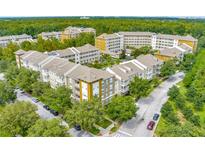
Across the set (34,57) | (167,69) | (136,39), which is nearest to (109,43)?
(136,39)

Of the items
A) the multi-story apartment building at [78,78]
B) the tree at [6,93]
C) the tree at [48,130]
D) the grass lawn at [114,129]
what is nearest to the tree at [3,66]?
the multi-story apartment building at [78,78]

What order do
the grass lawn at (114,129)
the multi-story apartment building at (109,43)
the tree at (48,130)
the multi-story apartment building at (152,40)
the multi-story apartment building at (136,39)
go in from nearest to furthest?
the tree at (48,130), the grass lawn at (114,129), the multi-story apartment building at (109,43), the multi-story apartment building at (152,40), the multi-story apartment building at (136,39)

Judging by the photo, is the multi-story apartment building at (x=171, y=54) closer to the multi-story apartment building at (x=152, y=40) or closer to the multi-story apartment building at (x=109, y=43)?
the multi-story apartment building at (x=152, y=40)

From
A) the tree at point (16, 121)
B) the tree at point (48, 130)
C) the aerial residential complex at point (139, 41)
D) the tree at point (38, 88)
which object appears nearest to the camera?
the tree at point (48, 130)

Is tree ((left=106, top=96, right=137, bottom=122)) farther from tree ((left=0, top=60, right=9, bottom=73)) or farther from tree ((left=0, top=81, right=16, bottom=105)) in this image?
tree ((left=0, top=60, right=9, bottom=73))

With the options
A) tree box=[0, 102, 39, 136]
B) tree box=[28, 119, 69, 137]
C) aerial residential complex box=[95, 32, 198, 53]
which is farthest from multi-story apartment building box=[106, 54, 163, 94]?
aerial residential complex box=[95, 32, 198, 53]

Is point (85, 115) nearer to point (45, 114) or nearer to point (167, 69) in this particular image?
point (45, 114)
